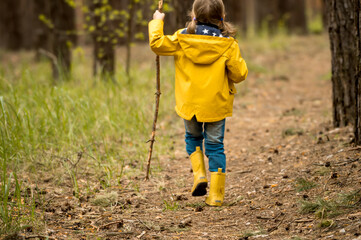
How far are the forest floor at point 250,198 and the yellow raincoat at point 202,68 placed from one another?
86 cm

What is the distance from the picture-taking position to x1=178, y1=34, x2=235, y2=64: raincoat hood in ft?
11.1

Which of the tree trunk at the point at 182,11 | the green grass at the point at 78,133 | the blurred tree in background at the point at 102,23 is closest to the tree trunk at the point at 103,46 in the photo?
the blurred tree in background at the point at 102,23

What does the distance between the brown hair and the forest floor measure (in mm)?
1504

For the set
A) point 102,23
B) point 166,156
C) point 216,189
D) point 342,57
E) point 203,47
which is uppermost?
point 102,23

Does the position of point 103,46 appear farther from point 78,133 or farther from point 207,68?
point 207,68

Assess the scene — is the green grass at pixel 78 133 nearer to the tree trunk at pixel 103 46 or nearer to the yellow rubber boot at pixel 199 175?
the yellow rubber boot at pixel 199 175

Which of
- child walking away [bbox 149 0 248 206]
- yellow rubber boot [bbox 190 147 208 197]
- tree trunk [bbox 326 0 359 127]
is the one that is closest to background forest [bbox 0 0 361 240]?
tree trunk [bbox 326 0 359 127]

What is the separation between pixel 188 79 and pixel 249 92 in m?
4.88

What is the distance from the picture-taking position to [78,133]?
5.22 meters

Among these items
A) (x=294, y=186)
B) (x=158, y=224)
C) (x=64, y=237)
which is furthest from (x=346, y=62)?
(x=64, y=237)

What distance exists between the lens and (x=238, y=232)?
3047mm

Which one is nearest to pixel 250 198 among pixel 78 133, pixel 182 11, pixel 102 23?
pixel 78 133

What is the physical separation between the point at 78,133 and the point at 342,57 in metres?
3.41

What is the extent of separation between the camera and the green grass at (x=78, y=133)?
4.27m
